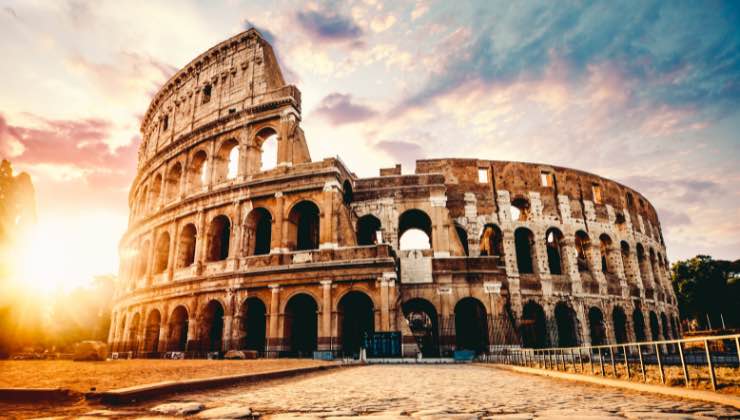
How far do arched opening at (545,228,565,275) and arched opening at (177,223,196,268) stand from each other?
64.4 feet

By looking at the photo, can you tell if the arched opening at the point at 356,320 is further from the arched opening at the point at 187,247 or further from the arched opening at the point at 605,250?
the arched opening at the point at 605,250

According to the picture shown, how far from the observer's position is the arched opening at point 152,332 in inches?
793

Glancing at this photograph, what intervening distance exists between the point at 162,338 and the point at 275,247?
25.8ft

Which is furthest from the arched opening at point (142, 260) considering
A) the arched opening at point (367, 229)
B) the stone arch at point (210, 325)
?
the arched opening at point (367, 229)

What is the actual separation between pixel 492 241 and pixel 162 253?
19201mm

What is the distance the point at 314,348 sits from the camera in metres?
17.6

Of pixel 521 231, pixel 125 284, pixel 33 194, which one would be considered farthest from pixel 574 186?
pixel 33 194

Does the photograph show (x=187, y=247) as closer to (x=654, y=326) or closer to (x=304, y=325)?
(x=304, y=325)

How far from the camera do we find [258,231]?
2020cm

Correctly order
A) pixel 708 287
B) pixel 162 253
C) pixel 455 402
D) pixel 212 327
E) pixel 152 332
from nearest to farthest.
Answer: pixel 455 402 → pixel 212 327 → pixel 152 332 → pixel 162 253 → pixel 708 287

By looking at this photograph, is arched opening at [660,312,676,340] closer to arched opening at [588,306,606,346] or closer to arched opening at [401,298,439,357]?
arched opening at [588,306,606,346]

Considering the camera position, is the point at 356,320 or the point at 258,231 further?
the point at 258,231

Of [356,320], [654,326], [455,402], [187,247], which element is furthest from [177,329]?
[654,326]

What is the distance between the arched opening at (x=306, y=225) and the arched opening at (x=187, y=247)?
19.8 ft
